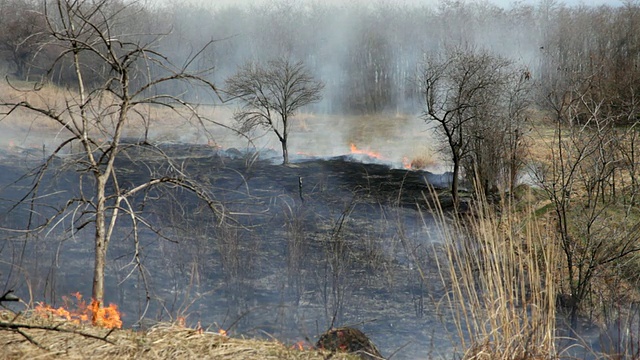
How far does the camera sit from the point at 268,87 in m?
27.9

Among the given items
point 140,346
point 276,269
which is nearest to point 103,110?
point 140,346

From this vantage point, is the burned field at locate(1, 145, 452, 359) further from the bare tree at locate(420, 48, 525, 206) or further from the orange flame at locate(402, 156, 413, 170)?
the orange flame at locate(402, 156, 413, 170)

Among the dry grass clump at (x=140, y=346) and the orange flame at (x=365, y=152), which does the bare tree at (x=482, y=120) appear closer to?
the orange flame at (x=365, y=152)

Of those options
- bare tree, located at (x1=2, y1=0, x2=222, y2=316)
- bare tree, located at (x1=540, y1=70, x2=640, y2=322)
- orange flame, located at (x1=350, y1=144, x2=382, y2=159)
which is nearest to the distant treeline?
orange flame, located at (x1=350, y1=144, x2=382, y2=159)

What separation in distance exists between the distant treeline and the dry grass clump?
98.5ft

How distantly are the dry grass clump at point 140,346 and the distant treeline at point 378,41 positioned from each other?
30.0 m

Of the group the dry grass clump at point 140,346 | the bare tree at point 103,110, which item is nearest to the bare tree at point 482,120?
the bare tree at point 103,110

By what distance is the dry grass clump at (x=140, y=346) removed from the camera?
4168mm

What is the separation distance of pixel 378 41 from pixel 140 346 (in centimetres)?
4083

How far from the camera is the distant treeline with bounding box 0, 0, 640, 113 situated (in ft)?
121

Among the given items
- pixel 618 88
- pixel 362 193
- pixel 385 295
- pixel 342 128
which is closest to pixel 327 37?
pixel 342 128

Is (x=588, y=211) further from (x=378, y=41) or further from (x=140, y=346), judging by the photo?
(x=378, y=41)

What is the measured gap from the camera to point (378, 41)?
43594mm

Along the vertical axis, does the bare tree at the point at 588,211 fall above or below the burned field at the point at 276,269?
above
